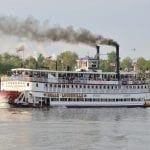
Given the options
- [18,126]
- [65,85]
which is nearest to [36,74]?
[65,85]

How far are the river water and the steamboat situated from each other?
14161 mm

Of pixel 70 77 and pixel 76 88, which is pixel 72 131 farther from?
pixel 70 77

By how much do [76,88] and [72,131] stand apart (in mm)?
42845

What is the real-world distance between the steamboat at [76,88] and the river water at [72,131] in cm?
1416

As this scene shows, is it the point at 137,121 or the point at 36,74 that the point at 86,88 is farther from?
the point at 137,121

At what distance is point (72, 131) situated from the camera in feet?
208

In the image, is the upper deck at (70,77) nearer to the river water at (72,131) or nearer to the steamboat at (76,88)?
the steamboat at (76,88)

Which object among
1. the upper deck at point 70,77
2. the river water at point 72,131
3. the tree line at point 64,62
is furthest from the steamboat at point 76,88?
the tree line at point 64,62

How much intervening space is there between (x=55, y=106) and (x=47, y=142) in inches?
1948

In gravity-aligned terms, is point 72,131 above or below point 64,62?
below

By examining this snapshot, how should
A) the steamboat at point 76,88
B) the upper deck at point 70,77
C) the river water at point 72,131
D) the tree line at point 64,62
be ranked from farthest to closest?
Answer: the tree line at point 64,62 < the upper deck at point 70,77 < the steamboat at point 76,88 < the river water at point 72,131

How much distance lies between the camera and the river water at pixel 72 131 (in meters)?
52.8

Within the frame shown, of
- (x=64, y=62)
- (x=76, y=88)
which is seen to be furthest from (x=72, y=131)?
(x=64, y=62)

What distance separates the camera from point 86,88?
10706cm
